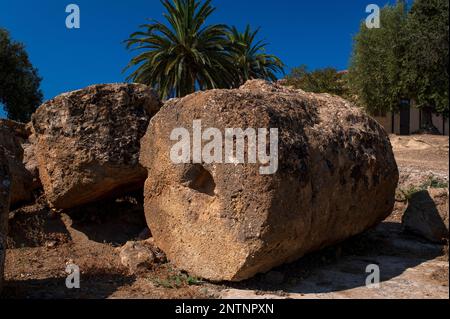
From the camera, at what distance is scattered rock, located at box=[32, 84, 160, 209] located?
566cm

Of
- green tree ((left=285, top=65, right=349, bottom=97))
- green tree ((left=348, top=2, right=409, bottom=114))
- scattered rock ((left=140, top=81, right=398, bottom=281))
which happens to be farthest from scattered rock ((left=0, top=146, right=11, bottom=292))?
green tree ((left=285, top=65, right=349, bottom=97))

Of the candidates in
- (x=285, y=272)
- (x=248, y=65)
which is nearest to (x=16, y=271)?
(x=285, y=272)

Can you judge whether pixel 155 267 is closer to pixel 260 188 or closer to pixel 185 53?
pixel 260 188

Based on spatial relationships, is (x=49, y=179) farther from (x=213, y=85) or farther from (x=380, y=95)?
(x=380, y=95)

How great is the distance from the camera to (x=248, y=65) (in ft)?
70.5

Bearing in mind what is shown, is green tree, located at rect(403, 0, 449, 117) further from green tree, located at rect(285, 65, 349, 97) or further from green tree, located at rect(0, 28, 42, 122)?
green tree, located at rect(0, 28, 42, 122)

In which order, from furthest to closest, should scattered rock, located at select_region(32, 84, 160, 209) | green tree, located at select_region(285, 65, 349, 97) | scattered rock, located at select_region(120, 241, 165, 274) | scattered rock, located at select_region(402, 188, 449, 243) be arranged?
1. green tree, located at select_region(285, 65, 349, 97)
2. scattered rock, located at select_region(32, 84, 160, 209)
3. scattered rock, located at select_region(402, 188, 449, 243)
4. scattered rock, located at select_region(120, 241, 165, 274)

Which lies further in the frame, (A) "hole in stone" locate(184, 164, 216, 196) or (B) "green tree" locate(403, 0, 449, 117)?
(B) "green tree" locate(403, 0, 449, 117)

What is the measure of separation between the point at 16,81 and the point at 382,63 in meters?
15.9

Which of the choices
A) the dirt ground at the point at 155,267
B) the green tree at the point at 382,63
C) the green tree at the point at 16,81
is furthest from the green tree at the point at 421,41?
the green tree at the point at 16,81

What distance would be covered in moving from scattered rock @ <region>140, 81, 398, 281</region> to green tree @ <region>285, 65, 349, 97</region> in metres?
18.4

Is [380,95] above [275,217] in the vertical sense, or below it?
above

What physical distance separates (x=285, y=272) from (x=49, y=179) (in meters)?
3.33
